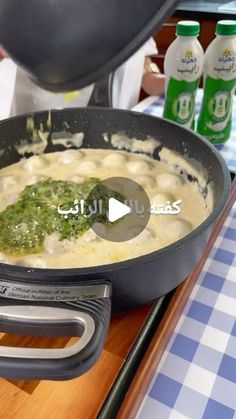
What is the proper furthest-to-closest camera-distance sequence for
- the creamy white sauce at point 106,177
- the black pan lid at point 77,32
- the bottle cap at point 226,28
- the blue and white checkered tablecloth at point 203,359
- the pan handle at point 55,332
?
the bottle cap at point 226,28 < the creamy white sauce at point 106,177 < the blue and white checkered tablecloth at point 203,359 < the pan handle at point 55,332 < the black pan lid at point 77,32

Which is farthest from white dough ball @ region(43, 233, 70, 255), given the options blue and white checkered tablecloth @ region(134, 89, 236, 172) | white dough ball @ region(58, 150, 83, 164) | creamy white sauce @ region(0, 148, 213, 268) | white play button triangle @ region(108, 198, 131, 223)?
blue and white checkered tablecloth @ region(134, 89, 236, 172)

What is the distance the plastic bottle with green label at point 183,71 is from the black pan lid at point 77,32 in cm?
77

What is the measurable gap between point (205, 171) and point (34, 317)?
1.75 ft

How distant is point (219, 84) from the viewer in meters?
1.07

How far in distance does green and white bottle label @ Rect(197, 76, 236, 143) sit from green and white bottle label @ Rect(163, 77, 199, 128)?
41mm

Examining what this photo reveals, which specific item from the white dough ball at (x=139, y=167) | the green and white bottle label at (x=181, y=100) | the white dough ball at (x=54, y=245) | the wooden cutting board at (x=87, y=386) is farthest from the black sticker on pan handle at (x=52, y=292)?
the green and white bottle label at (x=181, y=100)

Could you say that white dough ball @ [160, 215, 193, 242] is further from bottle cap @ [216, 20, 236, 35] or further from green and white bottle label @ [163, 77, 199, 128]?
bottle cap @ [216, 20, 236, 35]

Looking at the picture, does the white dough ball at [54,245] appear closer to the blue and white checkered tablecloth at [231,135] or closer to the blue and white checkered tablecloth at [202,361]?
the blue and white checkered tablecloth at [202,361]

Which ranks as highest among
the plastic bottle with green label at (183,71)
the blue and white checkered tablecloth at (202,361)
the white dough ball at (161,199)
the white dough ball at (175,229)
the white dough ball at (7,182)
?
the plastic bottle with green label at (183,71)

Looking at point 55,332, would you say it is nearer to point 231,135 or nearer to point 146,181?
point 146,181

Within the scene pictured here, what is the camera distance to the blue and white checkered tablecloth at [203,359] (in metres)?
0.54

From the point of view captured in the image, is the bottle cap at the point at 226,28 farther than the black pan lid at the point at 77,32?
Yes

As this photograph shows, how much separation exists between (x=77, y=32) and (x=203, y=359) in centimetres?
49

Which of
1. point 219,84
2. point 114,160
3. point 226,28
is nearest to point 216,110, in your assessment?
point 219,84
